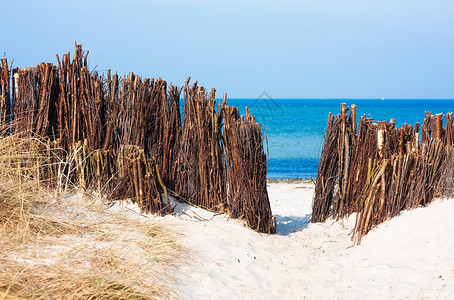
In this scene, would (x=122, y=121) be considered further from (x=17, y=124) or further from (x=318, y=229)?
(x=318, y=229)

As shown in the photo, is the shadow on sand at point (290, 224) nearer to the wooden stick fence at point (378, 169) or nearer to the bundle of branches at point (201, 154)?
the wooden stick fence at point (378, 169)

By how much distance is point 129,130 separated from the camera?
237 inches

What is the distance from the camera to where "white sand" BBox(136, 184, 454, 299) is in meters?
4.45

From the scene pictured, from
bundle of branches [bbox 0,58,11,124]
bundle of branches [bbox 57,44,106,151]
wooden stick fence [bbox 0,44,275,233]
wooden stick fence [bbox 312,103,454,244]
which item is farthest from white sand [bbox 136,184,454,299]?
bundle of branches [bbox 0,58,11,124]

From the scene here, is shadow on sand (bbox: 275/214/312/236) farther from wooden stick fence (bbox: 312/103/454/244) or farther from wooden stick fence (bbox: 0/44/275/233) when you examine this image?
wooden stick fence (bbox: 0/44/275/233)

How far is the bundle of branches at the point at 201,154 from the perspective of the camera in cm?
600

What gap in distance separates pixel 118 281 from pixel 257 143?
2467 mm

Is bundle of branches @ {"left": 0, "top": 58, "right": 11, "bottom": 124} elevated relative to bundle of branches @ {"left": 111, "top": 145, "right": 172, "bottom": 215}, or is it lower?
elevated

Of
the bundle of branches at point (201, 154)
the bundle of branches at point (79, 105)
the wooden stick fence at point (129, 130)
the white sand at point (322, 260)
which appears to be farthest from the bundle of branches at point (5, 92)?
the white sand at point (322, 260)

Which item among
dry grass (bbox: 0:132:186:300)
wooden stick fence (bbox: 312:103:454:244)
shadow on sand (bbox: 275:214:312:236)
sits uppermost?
wooden stick fence (bbox: 312:103:454:244)

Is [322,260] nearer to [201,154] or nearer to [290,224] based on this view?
[290,224]

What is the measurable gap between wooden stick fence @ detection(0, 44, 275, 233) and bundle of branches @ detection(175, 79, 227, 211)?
11 mm

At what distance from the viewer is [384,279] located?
466cm

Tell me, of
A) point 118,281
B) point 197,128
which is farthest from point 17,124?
point 118,281
